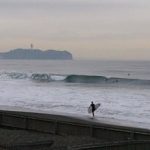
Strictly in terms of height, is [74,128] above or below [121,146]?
above

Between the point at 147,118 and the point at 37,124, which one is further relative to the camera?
the point at 147,118

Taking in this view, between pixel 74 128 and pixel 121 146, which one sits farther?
pixel 74 128

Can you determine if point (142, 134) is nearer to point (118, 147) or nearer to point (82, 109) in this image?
point (118, 147)

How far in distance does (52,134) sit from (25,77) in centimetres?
Result: 6716

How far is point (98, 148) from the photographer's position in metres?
12.6

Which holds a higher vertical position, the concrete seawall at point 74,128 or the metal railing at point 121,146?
the concrete seawall at point 74,128

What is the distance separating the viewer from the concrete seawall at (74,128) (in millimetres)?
16766

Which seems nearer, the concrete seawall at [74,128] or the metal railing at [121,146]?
the metal railing at [121,146]

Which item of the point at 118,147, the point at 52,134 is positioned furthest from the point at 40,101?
the point at 118,147

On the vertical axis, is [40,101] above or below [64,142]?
above

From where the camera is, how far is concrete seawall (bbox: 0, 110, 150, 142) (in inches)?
660

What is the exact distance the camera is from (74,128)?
18.6 m

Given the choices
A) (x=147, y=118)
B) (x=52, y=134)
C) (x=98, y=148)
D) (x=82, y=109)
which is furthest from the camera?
(x=82, y=109)

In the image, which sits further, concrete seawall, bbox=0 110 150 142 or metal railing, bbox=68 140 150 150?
concrete seawall, bbox=0 110 150 142
